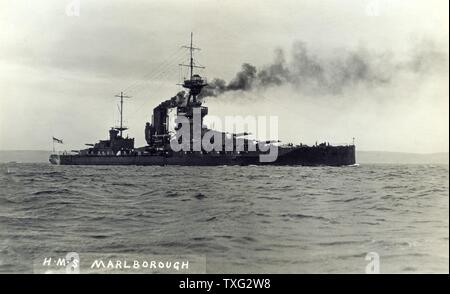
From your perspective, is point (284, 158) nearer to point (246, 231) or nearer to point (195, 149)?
Answer: point (195, 149)

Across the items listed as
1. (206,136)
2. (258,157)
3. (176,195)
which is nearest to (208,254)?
(176,195)

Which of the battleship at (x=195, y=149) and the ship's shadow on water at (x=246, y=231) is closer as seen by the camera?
the ship's shadow on water at (x=246, y=231)

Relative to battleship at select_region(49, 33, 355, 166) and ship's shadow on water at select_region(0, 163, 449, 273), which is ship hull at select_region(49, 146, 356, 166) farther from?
ship's shadow on water at select_region(0, 163, 449, 273)

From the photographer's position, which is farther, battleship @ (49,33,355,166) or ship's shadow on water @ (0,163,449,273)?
battleship @ (49,33,355,166)

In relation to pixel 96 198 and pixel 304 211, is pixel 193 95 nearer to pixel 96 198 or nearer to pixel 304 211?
pixel 96 198

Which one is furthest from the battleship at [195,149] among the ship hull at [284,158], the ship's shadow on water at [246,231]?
the ship's shadow on water at [246,231]

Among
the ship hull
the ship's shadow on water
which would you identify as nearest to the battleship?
the ship hull

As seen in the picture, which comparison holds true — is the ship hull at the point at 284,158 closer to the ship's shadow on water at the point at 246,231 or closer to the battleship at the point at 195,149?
the battleship at the point at 195,149

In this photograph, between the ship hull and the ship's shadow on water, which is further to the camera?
the ship hull

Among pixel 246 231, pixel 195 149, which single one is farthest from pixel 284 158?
pixel 246 231

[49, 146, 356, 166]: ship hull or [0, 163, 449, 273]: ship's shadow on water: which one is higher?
[49, 146, 356, 166]: ship hull

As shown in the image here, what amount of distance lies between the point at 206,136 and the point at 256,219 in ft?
157

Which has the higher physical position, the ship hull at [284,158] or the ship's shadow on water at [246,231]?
the ship hull at [284,158]
